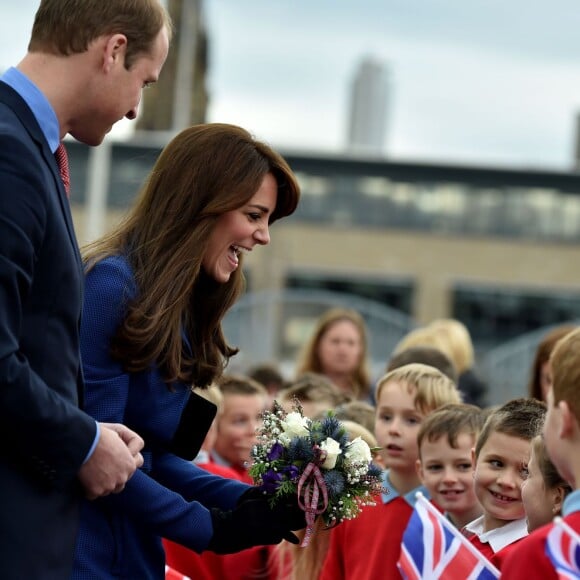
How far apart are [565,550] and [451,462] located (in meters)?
2.55

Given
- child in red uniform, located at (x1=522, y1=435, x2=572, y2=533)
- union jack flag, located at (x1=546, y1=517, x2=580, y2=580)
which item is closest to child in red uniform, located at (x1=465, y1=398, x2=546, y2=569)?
child in red uniform, located at (x1=522, y1=435, x2=572, y2=533)

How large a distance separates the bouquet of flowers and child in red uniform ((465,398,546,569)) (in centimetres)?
93

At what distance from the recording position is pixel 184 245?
153 inches

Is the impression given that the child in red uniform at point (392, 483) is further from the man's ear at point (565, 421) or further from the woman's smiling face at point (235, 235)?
the man's ear at point (565, 421)

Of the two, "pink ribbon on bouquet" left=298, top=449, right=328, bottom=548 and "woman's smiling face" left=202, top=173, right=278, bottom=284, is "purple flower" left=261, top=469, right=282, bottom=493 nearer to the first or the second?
"pink ribbon on bouquet" left=298, top=449, right=328, bottom=548

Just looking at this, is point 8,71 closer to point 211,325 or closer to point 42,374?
point 42,374

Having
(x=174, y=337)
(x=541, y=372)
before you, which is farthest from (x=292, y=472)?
(x=541, y=372)

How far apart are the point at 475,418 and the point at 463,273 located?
60.3 m

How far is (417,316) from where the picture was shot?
63344 millimetres

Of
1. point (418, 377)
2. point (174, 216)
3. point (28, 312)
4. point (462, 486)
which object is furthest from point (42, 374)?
point (418, 377)

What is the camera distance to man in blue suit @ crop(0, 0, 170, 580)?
9.82 ft

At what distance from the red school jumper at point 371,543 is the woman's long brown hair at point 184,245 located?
1.53m

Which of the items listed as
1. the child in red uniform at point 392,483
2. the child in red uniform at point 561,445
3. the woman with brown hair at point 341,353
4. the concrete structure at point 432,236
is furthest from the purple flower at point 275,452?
the concrete structure at point 432,236

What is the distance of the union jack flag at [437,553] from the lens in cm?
389
